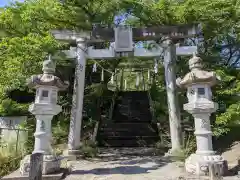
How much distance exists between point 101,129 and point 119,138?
3.82ft

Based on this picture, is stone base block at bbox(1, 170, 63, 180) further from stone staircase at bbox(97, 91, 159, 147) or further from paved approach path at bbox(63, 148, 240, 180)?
stone staircase at bbox(97, 91, 159, 147)

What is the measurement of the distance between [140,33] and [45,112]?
4687 mm

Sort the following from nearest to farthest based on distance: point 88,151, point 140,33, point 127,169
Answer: point 127,169 → point 88,151 → point 140,33

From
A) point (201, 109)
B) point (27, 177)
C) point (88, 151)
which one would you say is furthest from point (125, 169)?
point (201, 109)

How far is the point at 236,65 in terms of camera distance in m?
10.5

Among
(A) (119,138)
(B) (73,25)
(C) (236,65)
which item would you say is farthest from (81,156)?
(C) (236,65)

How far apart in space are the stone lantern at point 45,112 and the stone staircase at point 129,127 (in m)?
5.04

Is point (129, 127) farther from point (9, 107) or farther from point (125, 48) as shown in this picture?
point (9, 107)

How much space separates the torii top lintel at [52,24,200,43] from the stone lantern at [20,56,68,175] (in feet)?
8.75

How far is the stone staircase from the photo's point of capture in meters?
10.4

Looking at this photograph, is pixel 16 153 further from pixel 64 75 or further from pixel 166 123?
pixel 166 123

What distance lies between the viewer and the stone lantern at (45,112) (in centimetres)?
543

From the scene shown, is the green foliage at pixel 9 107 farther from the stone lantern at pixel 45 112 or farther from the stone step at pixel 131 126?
the stone step at pixel 131 126

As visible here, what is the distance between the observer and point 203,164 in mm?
5113
